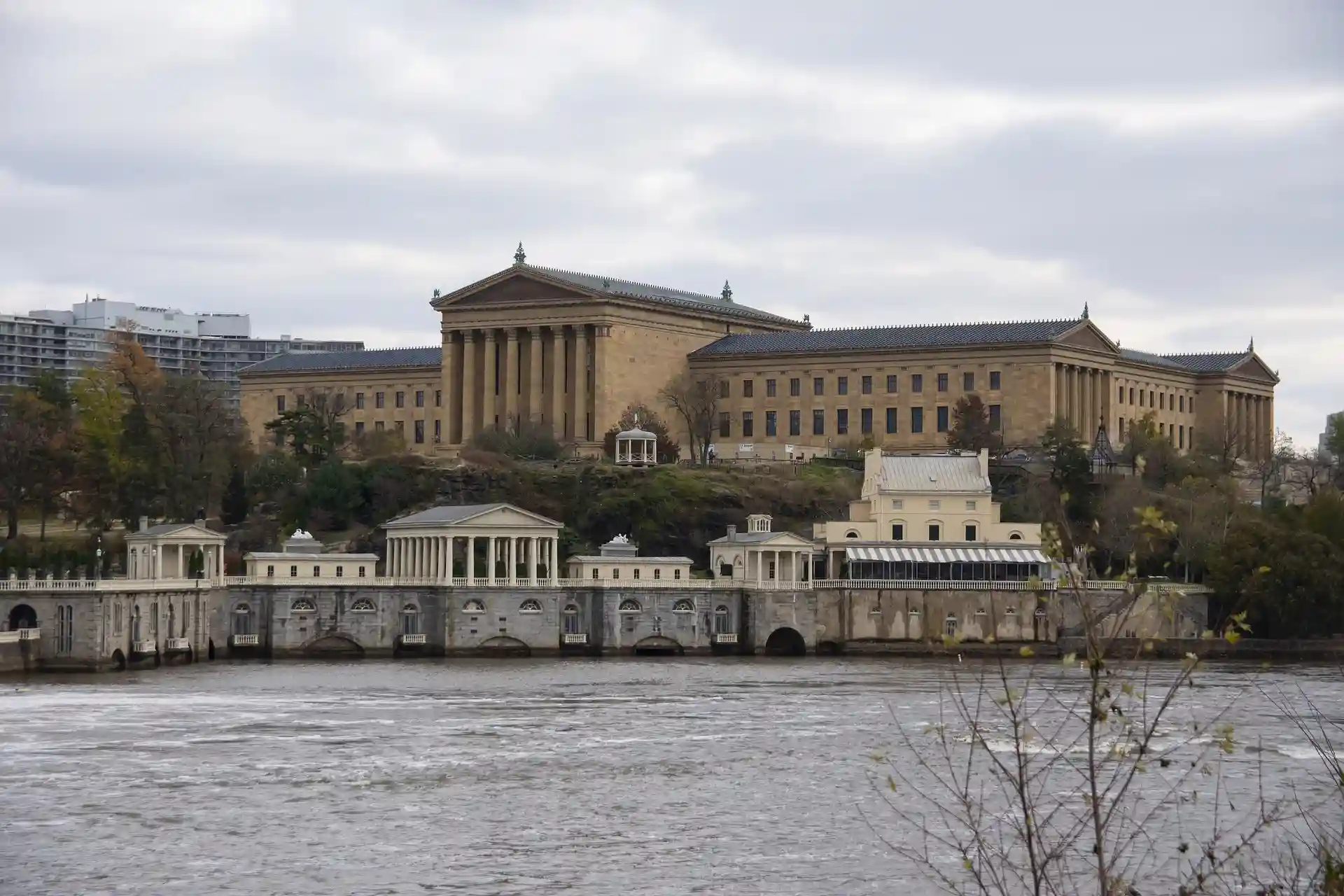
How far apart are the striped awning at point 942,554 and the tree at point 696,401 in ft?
150

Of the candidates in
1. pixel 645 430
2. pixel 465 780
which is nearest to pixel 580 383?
pixel 645 430

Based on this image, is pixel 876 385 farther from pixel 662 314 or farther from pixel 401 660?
pixel 401 660

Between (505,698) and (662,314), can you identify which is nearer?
(505,698)

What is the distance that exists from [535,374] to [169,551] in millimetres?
59416

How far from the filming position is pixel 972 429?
566 ft

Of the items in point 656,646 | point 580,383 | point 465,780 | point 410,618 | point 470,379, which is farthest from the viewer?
point 470,379

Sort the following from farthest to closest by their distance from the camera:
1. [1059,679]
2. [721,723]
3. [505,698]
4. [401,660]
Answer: [401,660] < [1059,679] < [505,698] < [721,723]

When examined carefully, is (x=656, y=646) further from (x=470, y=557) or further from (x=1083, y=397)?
(x=1083, y=397)

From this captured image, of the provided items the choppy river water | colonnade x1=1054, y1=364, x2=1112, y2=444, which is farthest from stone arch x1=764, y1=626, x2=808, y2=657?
colonnade x1=1054, y1=364, x2=1112, y2=444

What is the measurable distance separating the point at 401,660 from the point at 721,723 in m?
40.4

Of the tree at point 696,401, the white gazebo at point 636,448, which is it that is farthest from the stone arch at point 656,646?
the tree at point 696,401

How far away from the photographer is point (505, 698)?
97875mm

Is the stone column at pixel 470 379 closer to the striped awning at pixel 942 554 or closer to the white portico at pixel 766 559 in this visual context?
the white portico at pixel 766 559

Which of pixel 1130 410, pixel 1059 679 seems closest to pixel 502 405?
pixel 1130 410
